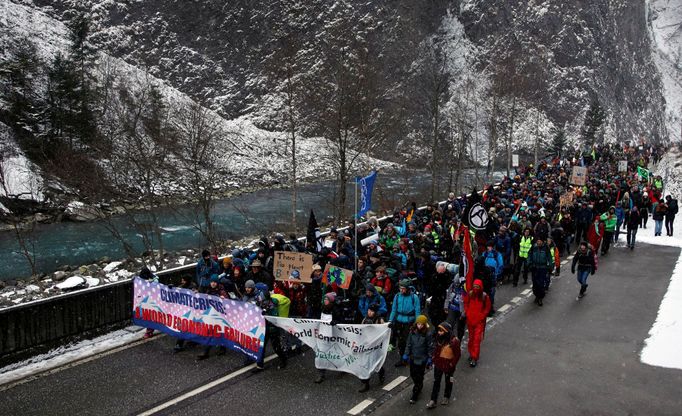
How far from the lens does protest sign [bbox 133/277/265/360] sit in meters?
9.73

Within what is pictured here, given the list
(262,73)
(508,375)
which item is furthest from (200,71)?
(508,375)

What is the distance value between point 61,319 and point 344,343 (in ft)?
18.1

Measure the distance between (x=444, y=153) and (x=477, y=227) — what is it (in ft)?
121

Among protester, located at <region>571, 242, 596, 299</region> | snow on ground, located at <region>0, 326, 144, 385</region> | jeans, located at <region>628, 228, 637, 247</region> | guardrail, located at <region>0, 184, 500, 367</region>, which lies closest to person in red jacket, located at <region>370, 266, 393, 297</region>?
snow on ground, located at <region>0, 326, 144, 385</region>

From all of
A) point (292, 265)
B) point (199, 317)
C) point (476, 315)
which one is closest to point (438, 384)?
point (476, 315)

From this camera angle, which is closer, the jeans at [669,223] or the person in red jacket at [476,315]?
the person in red jacket at [476,315]

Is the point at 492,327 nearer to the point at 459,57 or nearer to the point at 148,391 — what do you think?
the point at 148,391

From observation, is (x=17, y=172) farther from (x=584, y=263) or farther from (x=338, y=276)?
(x=584, y=263)

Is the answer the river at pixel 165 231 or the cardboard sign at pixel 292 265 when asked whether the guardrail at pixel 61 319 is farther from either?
the river at pixel 165 231

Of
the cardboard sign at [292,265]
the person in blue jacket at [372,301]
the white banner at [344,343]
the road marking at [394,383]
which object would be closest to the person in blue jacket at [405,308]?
the person in blue jacket at [372,301]

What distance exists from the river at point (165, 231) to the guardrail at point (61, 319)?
39.4ft

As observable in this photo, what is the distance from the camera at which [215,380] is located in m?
9.17

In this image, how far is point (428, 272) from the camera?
12.3m

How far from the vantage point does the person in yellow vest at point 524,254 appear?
47.5 ft
